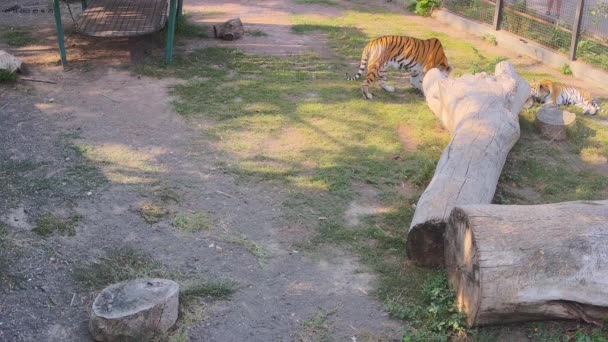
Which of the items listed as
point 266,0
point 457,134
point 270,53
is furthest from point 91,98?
point 266,0

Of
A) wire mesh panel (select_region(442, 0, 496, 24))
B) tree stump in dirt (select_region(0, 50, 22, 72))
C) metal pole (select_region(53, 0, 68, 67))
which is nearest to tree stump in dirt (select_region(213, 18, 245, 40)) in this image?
metal pole (select_region(53, 0, 68, 67))

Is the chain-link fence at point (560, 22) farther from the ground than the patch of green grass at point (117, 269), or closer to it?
farther from the ground

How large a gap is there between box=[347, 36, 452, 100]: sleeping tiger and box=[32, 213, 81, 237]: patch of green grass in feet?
13.7

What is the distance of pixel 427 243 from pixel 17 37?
7798 mm

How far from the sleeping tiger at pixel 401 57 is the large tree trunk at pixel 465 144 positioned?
14.9 inches

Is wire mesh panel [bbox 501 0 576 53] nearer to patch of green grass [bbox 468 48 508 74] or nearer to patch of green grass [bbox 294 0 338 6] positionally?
patch of green grass [bbox 468 48 508 74]

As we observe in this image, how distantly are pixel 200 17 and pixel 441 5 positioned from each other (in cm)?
450

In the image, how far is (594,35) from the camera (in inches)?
352

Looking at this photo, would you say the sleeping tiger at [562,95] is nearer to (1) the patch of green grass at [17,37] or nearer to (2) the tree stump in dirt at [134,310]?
(2) the tree stump in dirt at [134,310]

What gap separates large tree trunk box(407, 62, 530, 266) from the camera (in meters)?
4.45

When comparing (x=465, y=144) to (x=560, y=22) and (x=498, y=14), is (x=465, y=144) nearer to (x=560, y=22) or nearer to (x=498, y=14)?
(x=560, y=22)

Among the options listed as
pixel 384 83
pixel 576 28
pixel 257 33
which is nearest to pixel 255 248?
pixel 384 83

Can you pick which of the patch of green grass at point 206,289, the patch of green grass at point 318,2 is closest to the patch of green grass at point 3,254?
the patch of green grass at point 206,289

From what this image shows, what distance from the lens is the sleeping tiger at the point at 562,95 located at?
7734 millimetres
